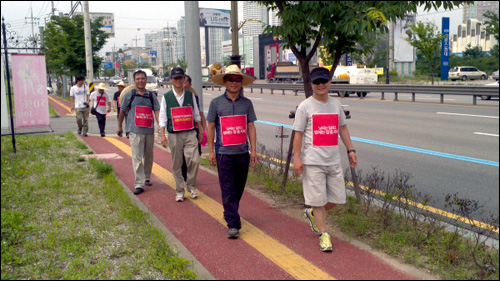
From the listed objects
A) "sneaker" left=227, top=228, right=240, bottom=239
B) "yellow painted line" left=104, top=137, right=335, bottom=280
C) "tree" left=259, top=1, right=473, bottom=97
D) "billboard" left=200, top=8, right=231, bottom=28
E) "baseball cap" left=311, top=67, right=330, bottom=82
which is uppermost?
"billboard" left=200, top=8, right=231, bottom=28

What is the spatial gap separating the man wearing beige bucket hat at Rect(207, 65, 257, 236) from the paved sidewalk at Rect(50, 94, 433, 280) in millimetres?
373

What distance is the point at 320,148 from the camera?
4.72 metres

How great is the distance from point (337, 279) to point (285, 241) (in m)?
1.07

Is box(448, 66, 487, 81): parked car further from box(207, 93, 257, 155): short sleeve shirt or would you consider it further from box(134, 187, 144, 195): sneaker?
box(207, 93, 257, 155): short sleeve shirt

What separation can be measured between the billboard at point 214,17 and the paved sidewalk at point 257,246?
99.0 meters

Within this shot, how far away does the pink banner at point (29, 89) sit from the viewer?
406 inches

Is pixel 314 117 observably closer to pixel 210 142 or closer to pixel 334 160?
pixel 334 160

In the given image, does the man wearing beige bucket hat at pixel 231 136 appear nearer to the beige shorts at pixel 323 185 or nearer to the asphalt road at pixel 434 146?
the beige shorts at pixel 323 185

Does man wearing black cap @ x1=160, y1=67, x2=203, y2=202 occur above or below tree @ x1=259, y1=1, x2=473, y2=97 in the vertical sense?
below

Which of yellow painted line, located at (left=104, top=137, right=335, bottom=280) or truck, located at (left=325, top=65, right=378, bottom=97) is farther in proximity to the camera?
truck, located at (left=325, top=65, right=378, bottom=97)

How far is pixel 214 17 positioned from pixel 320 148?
105 meters

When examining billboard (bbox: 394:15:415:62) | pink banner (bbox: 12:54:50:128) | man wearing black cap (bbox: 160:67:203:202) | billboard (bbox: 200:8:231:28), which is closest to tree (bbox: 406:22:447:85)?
pink banner (bbox: 12:54:50:128)

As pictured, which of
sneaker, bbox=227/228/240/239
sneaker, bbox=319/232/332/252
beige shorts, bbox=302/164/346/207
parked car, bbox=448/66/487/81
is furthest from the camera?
parked car, bbox=448/66/487/81

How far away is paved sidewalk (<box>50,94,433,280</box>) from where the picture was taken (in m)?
4.19
